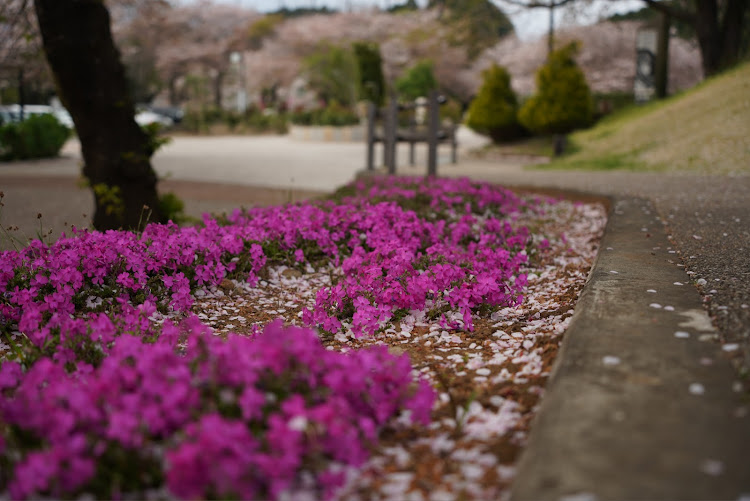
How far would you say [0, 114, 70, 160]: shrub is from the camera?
14797 millimetres

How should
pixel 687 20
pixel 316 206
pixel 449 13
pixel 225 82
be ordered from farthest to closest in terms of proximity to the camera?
pixel 225 82 < pixel 449 13 < pixel 687 20 < pixel 316 206

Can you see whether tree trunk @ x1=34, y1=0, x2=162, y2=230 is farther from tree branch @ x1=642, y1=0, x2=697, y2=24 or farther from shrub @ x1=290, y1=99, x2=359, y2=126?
shrub @ x1=290, y1=99, x2=359, y2=126

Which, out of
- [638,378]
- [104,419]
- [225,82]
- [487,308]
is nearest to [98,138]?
[487,308]

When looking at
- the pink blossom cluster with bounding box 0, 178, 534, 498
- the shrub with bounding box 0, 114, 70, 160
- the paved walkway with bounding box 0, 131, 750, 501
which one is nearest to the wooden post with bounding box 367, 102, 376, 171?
the paved walkway with bounding box 0, 131, 750, 501

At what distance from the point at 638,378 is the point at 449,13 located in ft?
58.4

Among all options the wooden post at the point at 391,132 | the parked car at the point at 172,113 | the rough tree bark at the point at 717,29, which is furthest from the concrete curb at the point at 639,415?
the parked car at the point at 172,113

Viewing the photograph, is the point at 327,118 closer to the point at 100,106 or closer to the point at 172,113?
the point at 172,113

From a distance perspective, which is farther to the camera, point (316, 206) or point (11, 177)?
point (11, 177)

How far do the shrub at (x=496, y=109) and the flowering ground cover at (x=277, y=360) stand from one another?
13.3 metres

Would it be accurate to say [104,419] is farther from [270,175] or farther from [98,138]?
[270,175]

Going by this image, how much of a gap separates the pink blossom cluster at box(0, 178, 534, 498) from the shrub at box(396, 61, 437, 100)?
115 feet

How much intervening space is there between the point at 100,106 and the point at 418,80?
34210 millimetres

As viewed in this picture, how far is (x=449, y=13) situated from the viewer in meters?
18.1

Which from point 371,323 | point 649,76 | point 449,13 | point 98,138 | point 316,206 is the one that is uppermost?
point 449,13
